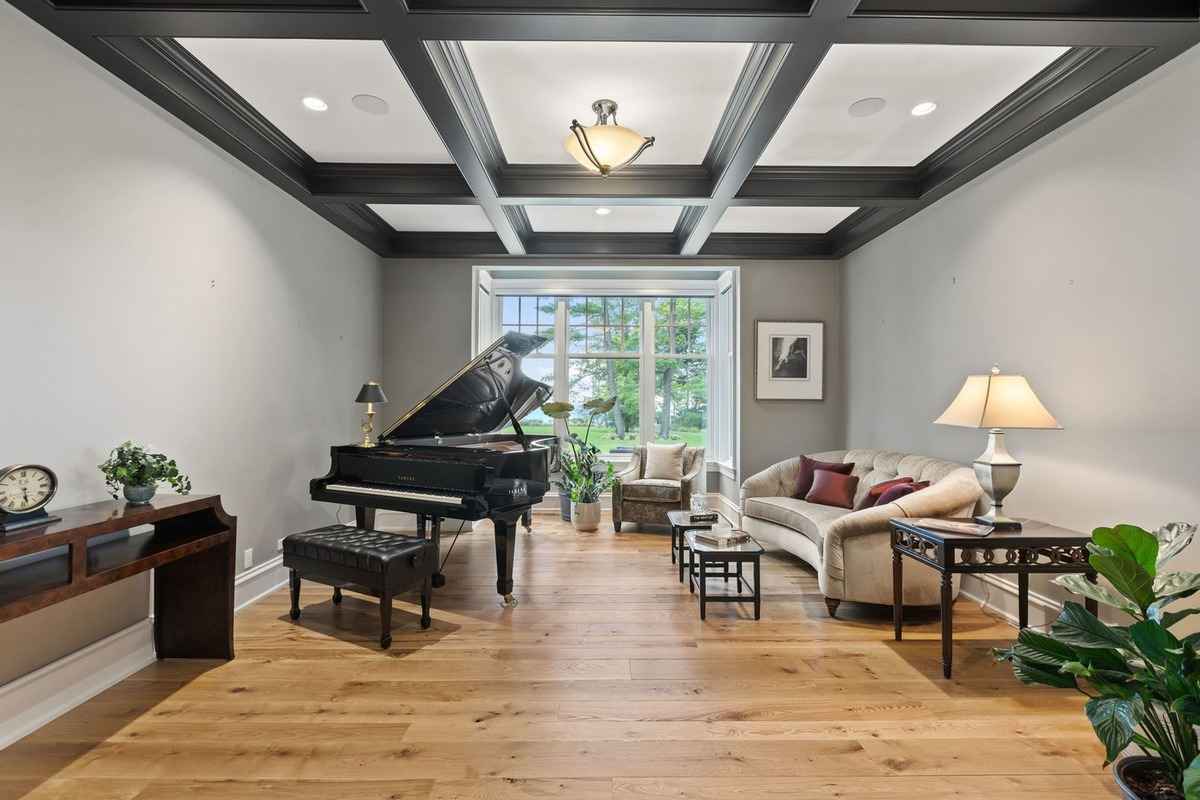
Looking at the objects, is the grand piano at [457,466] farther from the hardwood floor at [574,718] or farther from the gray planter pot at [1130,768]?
the gray planter pot at [1130,768]

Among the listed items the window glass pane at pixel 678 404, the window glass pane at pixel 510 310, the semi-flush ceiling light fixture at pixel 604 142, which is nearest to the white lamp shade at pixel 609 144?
the semi-flush ceiling light fixture at pixel 604 142

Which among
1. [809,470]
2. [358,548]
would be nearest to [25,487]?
[358,548]

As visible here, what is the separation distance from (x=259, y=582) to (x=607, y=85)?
3662 mm

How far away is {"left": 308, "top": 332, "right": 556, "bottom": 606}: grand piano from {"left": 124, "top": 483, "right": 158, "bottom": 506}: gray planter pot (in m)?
1.27

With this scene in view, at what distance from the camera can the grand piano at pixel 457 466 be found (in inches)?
135

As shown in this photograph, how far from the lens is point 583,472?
5707 mm

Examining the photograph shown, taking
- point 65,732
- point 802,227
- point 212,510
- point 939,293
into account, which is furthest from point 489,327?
point 65,732

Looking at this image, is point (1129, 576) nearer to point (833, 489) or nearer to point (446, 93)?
point (833, 489)

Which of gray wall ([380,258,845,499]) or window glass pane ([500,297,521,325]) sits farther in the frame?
window glass pane ([500,297,521,325])

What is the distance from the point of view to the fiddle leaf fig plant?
5590 millimetres

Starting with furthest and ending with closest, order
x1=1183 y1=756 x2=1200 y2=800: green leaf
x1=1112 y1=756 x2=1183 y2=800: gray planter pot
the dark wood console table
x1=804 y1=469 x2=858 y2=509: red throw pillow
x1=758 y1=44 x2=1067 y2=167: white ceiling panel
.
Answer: x1=804 y1=469 x2=858 y2=509: red throw pillow < x1=758 y1=44 x2=1067 y2=167: white ceiling panel < the dark wood console table < x1=1112 y1=756 x2=1183 y2=800: gray planter pot < x1=1183 y1=756 x2=1200 y2=800: green leaf

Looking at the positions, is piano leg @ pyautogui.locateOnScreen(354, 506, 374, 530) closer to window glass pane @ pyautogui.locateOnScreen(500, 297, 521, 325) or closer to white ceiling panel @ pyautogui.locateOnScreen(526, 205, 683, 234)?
white ceiling panel @ pyautogui.locateOnScreen(526, 205, 683, 234)

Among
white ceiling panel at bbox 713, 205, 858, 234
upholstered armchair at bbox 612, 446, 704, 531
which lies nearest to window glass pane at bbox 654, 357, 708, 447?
upholstered armchair at bbox 612, 446, 704, 531

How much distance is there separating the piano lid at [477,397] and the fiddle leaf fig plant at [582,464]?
162 centimetres
